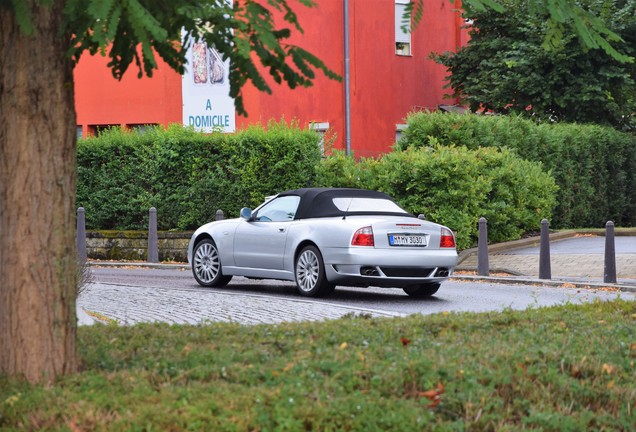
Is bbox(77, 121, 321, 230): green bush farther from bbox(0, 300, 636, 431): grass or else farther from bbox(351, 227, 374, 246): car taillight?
bbox(0, 300, 636, 431): grass

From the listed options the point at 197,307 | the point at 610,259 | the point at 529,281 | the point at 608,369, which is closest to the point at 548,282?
the point at 529,281

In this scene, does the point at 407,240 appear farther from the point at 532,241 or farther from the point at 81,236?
the point at 532,241

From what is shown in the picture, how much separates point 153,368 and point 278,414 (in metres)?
1.29

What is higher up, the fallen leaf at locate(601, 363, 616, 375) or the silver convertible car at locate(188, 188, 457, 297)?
the silver convertible car at locate(188, 188, 457, 297)

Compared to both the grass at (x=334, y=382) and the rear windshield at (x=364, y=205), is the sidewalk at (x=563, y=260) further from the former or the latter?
the grass at (x=334, y=382)

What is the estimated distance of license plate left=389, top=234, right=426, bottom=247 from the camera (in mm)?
15438

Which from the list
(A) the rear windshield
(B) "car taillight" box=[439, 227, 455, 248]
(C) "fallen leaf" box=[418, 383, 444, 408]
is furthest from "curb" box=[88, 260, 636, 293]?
(C) "fallen leaf" box=[418, 383, 444, 408]

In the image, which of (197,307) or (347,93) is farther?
(347,93)

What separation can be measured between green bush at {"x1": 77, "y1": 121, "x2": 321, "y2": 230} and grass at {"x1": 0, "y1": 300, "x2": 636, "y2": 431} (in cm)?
1635

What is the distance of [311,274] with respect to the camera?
51.9 ft

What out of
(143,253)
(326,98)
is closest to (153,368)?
(143,253)

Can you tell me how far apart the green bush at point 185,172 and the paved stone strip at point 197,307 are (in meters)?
8.04

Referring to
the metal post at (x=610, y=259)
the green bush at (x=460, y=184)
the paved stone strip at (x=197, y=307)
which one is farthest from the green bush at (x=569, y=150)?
the paved stone strip at (x=197, y=307)

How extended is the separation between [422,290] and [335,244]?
1681 millimetres
